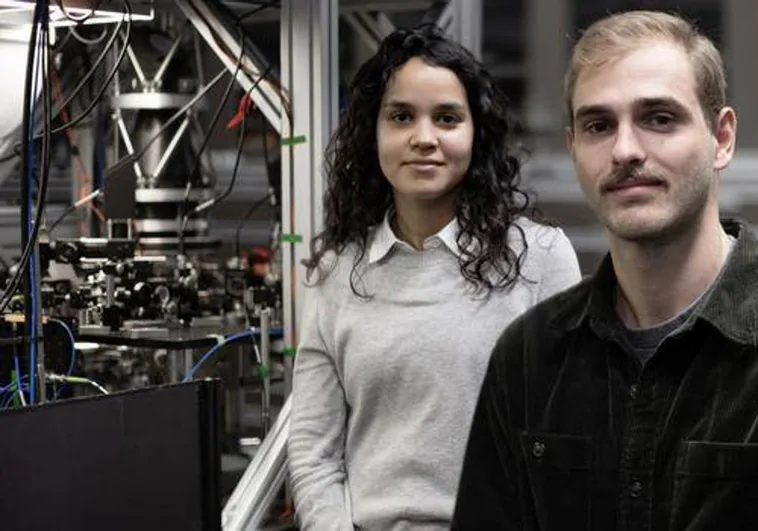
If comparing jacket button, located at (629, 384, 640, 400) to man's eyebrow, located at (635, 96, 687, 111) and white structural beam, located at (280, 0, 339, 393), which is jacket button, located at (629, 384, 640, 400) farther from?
white structural beam, located at (280, 0, 339, 393)

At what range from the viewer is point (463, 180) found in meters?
2.09

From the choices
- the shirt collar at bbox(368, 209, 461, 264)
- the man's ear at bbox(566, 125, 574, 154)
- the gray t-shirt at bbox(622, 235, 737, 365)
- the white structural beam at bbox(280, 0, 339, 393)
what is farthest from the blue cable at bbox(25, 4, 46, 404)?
the gray t-shirt at bbox(622, 235, 737, 365)

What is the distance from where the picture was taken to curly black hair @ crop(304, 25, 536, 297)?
204cm

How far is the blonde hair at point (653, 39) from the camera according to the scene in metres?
1.36

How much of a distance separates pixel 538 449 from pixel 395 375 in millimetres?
565

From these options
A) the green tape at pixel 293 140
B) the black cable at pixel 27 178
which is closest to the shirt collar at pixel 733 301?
the black cable at pixel 27 178

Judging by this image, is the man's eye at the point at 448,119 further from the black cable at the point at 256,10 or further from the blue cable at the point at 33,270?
the black cable at the point at 256,10

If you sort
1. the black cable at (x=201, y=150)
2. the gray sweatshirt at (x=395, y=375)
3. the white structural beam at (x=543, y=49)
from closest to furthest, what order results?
A: 1. the gray sweatshirt at (x=395, y=375)
2. the white structural beam at (x=543, y=49)
3. the black cable at (x=201, y=150)

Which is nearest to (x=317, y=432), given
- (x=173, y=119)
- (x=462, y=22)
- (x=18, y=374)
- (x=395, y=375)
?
(x=395, y=375)

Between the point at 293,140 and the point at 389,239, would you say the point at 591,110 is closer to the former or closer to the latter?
the point at 389,239

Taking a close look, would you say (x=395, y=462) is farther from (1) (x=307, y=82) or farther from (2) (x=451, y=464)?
(1) (x=307, y=82)

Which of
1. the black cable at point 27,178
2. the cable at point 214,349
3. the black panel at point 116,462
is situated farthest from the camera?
the cable at point 214,349

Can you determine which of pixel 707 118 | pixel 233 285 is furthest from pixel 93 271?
pixel 707 118

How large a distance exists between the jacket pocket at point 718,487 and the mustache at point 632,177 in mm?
283
